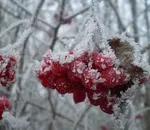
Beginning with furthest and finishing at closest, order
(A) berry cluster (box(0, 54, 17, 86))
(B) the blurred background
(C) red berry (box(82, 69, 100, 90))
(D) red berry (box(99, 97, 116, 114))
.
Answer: (B) the blurred background → (A) berry cluster (box(0, 54, 17, 86)) → (D) red berry (box(99, 97, 116, 114)) → (C) red berry (box(82, 69, 100, 90))

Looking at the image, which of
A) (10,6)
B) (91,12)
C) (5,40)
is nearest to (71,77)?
(91,12)

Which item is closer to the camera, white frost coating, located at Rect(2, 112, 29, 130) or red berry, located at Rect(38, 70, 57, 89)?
red berry, located at Rect(38, 70, 57, 89)

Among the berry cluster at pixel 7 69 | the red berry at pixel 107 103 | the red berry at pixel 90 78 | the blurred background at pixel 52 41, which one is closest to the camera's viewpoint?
the red berry at pixel 90 78

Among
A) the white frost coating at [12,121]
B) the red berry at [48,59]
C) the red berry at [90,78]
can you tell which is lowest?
the white frost coating at [12,121]

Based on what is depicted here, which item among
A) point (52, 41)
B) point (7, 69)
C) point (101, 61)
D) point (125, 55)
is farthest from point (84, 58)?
point (52, 41)

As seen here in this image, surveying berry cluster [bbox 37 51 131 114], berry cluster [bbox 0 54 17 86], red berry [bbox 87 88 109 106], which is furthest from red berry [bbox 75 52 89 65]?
berry cluster [bbox 0 54 17 86]

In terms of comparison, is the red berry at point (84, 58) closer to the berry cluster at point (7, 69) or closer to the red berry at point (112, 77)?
the red berry at point (112, 77)

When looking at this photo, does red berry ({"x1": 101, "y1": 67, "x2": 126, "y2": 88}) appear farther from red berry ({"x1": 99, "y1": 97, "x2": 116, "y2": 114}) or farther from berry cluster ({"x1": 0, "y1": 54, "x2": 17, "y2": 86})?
berry cluster ({"x1": 0, "y1": 54, "x2": 17, "y2": 86})

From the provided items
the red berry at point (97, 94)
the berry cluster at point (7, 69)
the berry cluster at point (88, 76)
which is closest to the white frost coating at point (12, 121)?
the berry cluster at point (7, 69)
